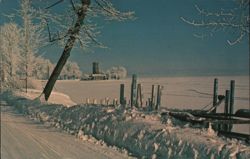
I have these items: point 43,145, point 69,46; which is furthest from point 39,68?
point 43,145

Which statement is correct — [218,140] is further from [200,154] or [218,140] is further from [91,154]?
[91,154]

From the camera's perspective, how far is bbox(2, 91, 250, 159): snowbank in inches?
333

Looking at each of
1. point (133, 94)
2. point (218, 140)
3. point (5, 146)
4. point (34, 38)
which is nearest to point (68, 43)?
point (133, 94)

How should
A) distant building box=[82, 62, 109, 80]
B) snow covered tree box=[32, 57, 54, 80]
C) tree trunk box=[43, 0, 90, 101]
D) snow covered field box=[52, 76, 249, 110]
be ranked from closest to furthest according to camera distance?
Result: tree trunk box=[43, 0, 90, 101] < snow covered field box=[52, 76, 249, 110] < snow covered tree box=[32, 57, 54, 80] < distant building box=[82, 62, 109, 80]

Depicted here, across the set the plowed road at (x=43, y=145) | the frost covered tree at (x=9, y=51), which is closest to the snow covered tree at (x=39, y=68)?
the frost covered tree at (x=9, y=51)

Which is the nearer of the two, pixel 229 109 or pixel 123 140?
pixel 123 140

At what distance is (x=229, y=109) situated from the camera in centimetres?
1711

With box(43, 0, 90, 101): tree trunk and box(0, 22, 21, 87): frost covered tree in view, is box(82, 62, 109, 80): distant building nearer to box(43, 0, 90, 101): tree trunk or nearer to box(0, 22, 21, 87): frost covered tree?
box(0, 22, 21, 87): frost covered tree

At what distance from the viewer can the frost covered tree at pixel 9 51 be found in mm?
53994

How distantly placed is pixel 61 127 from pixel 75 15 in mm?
10452

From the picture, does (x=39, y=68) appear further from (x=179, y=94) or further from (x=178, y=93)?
(x=179, y=94)

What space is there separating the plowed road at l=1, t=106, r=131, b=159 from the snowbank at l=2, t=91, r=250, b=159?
0.44 meters

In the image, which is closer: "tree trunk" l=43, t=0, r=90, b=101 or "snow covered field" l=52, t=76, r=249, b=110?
"tree trunk" l=43, t=0, r=90, b=101

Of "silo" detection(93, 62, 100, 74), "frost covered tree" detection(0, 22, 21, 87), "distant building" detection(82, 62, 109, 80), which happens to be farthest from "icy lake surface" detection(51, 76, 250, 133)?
"distant building" detection(82, 62, 109, 80)
